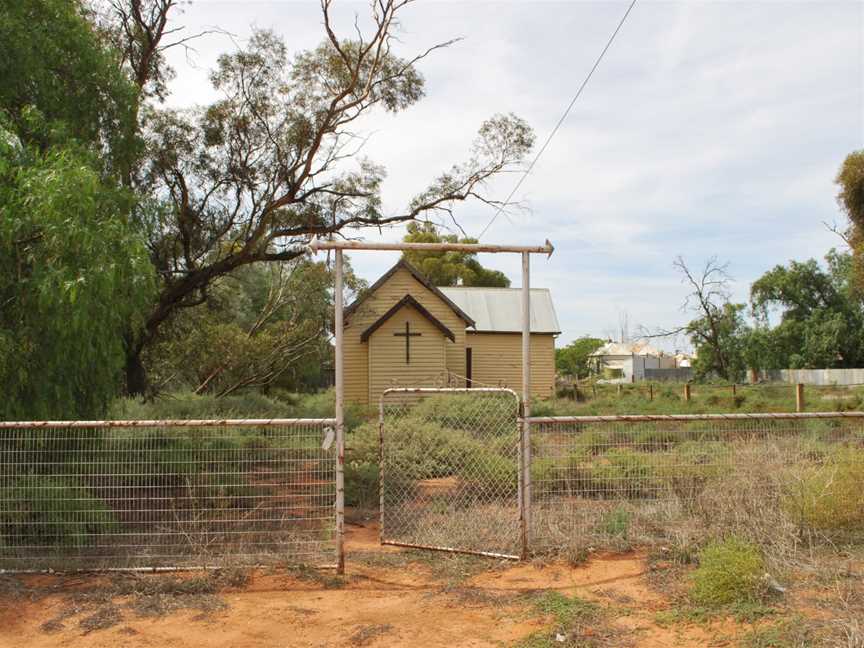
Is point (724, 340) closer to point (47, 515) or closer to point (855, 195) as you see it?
point (855, 195)

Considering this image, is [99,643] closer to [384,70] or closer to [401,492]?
[401,492]

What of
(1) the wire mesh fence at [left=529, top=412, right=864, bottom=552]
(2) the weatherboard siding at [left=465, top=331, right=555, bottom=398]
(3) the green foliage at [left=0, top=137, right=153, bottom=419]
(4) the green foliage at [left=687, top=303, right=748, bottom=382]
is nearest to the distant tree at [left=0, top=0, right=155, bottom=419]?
(3) the green foliage at [left=0, top=137, right=153, bottom=419]

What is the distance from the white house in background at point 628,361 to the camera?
72019mm

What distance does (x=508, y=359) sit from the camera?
30.3 metres

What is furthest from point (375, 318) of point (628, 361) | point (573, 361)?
point (628, 361)

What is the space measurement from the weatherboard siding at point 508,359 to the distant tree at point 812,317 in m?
26.6

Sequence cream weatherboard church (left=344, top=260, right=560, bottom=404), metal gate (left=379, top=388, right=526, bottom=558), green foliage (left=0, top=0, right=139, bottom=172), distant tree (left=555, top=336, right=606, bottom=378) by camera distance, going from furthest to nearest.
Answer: distant tree (left=555, top=336, right=606, bottom=378)
cream weatherboard church (left=344, top=260, right=560, bottom=404)
green foliage (left=0, top=0, right=139, bottom=172)
metal gate (left=379, top=388, right=526, bottom=558)

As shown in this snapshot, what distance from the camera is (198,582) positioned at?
6039 mm

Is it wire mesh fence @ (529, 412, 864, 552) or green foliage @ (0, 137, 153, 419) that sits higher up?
green foliage @ (0, 137, 153, 419)

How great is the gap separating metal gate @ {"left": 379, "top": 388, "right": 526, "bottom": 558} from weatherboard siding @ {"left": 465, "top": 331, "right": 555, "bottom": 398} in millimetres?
16216

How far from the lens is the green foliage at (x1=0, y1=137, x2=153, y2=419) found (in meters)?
7.17

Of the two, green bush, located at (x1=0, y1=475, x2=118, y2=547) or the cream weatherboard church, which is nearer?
green bush, located at (x1=0, y1=475, x2=118, y2=547)

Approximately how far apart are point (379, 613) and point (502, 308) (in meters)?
26.3

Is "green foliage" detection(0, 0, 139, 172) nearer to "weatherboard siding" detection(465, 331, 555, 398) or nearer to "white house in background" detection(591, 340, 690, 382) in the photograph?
"weatherboard siding" detection(465, 331, 555, 398)
